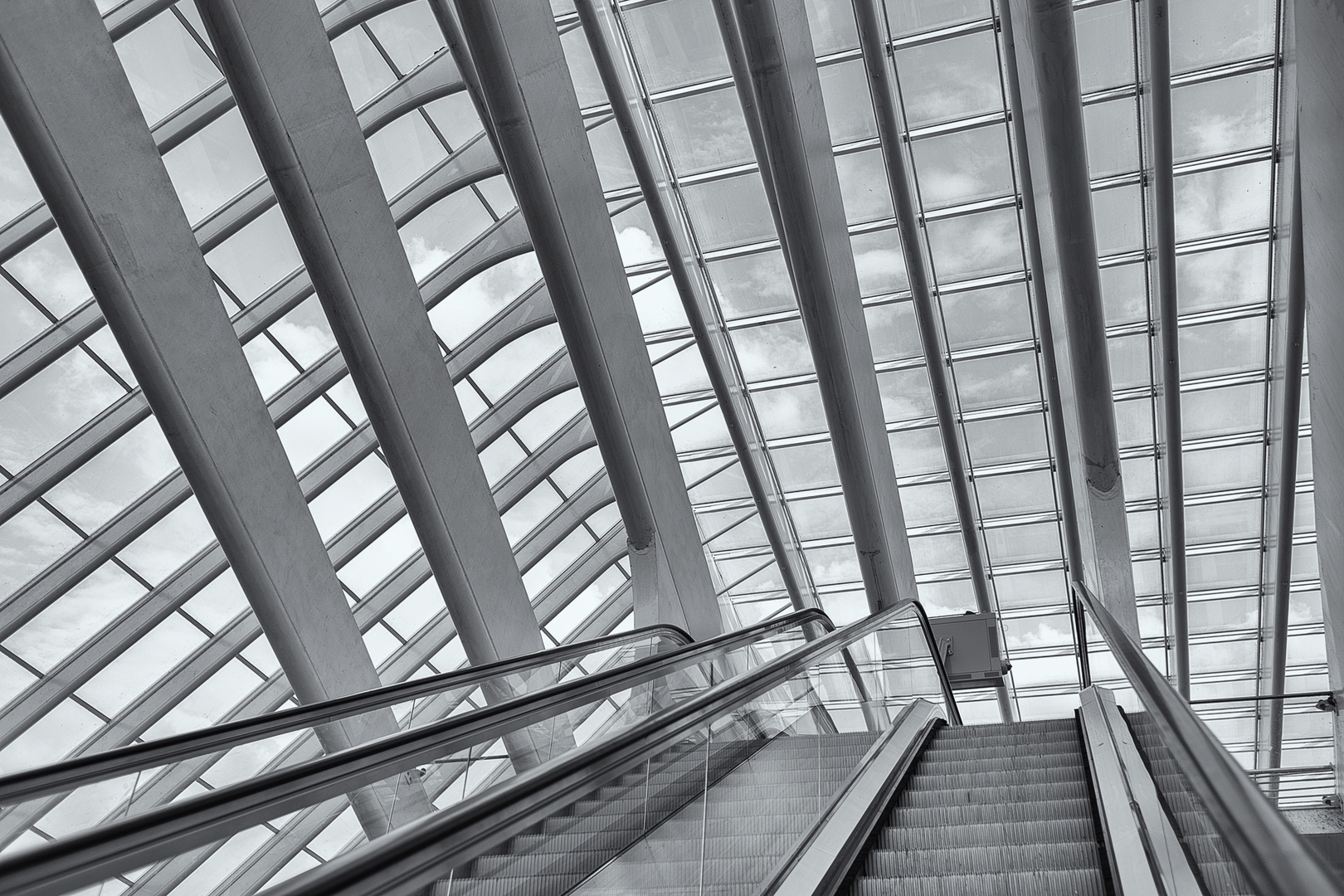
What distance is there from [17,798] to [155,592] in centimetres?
1094

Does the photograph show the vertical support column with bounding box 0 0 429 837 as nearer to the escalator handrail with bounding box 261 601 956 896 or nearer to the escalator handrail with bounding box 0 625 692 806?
the escalator handrail with bounding box 0 625 692 806

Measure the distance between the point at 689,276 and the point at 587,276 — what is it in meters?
3.76

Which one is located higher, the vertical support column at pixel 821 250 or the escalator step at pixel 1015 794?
the vertical support column at pixel 821 250

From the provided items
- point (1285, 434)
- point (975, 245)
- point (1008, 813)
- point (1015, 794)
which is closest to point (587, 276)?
point (975, 245)

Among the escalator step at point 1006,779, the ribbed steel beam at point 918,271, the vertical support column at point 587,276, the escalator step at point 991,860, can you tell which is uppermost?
the ribbed steel beam at point 918,271

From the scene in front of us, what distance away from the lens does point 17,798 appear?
12.1 ft

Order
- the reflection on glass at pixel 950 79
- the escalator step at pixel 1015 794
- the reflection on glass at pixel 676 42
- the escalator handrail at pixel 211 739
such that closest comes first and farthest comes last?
the escalator handrail at pixel 211 739 → the escalator step at pixel 1015 794 → the reflection on glass at pixel 676 42 → the reflection on glass at pixel 950 79

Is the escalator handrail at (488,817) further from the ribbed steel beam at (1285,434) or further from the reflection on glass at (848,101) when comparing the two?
the reflection on glass at (848,101)

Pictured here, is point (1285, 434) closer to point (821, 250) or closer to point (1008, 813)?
point (821, 250)

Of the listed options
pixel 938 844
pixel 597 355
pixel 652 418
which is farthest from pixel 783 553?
pixel 938 844

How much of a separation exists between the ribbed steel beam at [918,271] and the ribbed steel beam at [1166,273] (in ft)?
10.1

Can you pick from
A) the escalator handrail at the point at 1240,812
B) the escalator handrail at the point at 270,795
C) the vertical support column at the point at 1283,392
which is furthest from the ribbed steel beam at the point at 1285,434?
the escalator handrail at the point at 1240,812

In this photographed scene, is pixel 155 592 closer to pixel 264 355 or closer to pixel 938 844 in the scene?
pixel 264 355

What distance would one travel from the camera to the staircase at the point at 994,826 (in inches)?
175
